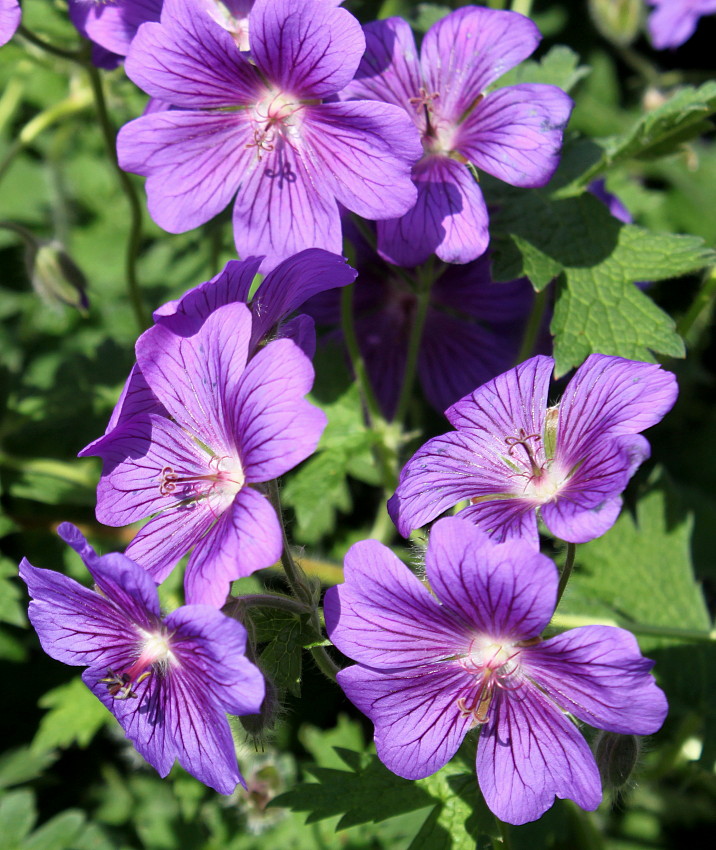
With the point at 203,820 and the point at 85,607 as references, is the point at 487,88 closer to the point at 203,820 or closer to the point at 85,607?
the point at 85,607

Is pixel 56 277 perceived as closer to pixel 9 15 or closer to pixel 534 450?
pixel 9 15

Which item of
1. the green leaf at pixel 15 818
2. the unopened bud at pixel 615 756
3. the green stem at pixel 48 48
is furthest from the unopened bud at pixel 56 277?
the unopened bud at pixel 615 756

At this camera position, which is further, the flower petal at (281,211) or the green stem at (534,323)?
the green stem at (534,323)

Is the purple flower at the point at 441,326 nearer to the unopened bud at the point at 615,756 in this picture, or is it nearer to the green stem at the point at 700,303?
the green stem at the point at 700,303

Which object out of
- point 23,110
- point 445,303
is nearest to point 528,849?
point 445,303

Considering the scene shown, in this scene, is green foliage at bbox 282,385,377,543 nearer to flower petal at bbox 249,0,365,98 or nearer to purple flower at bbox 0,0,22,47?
flower petal at bbox 249,0,365,98

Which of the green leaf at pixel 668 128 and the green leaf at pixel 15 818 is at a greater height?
the green leaf at pixel 668 128

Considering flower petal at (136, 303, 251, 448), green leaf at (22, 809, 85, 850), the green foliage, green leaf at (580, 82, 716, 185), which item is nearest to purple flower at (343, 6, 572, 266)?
green leaf at (580, 82, 716, 185)
